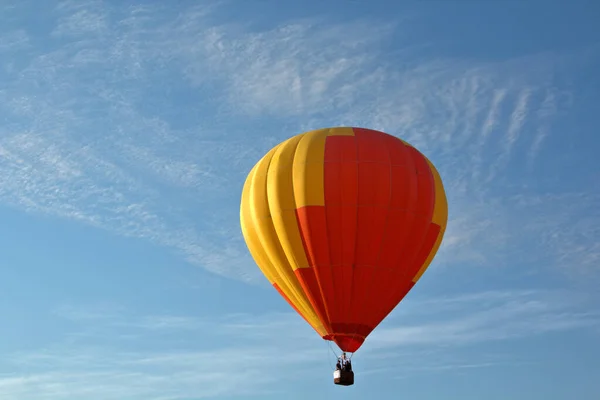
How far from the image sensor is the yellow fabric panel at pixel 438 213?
3878cm

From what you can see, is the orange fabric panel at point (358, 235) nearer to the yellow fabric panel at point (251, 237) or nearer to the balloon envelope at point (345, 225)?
the balloon envelope at point (345, 225)

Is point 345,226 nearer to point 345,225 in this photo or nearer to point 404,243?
point 345,225

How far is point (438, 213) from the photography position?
38.8 metres

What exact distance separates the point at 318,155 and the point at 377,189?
2.69 meters

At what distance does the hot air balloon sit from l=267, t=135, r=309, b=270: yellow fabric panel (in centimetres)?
4

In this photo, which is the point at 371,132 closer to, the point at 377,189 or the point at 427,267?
the point at 377,189

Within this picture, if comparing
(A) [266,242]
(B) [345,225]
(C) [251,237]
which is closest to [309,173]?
(B) [345,225]

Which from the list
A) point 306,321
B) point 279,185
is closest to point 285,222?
point 279,185

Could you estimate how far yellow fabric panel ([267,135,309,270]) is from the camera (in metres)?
37.3

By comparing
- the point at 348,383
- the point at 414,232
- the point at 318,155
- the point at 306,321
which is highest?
the point at 318,155

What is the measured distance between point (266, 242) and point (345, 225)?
131 inches

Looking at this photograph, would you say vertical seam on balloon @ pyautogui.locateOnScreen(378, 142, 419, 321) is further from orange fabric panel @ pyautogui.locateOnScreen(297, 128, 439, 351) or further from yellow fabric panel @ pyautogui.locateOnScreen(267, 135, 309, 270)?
yellow fabric panel @ pyautogui.locateOnScreen(267, 135, 309, 270)

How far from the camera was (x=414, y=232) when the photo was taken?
37.6 meters

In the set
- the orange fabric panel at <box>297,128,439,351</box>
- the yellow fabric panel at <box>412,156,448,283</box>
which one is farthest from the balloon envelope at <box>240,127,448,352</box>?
the yellow fabric panel at <box>412,156,448,283</box>
